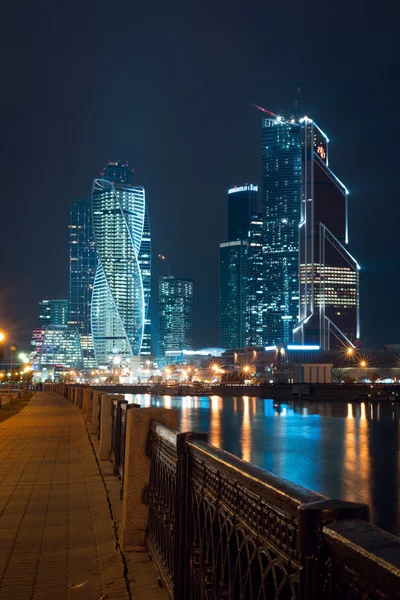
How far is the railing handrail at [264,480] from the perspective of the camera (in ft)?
7.75

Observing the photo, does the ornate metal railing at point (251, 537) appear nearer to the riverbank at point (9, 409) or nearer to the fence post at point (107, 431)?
the fence post at point (107, 431)

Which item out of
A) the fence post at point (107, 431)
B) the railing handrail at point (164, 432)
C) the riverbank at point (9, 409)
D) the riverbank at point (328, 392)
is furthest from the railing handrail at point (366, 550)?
the riverbank at point (328, 392)

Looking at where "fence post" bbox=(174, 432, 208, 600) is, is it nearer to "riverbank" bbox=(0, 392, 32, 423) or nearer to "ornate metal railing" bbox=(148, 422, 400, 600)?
"ornate metal railing" bbox=(148, 422, 400, 600)

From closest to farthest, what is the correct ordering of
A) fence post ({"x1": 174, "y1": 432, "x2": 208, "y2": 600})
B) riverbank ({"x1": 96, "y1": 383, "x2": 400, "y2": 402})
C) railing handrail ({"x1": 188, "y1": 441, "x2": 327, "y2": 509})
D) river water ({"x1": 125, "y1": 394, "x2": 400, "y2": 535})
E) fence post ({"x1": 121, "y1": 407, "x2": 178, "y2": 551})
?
railing handrail ({"x1": 188, "y1": 441, "x2": 327, "y2": 509}), fence post ({"x1": 174, "y1": 432, "x2": 208, "y2": 600}), fence post ({"x1": 121, "y1": 407, "x2": 178, "y2": 551}), river water ({"x1": 125, "y1": 394, "x2": 400, "y2": 535}), riverbank ({"x1": 96, "y1": 383, "x2": 400, "y2": 402})

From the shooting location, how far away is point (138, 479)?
6477mm

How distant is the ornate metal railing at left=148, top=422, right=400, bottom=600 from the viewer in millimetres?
1869

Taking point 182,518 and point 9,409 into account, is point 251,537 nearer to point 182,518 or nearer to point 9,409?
point 182,518

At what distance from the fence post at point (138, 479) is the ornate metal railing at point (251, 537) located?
2.16 ft

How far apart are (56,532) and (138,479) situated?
1339 mm

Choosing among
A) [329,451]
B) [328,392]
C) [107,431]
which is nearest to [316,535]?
[107,431]

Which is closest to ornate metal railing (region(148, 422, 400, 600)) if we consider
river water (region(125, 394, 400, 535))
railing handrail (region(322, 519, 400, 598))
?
railing handrail (region(322, 519, 400, 598))

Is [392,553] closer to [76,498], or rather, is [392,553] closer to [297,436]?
[76,498]

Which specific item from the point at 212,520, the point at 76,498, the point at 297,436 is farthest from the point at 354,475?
the point at 212,520

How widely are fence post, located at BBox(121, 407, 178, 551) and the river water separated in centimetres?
1764
